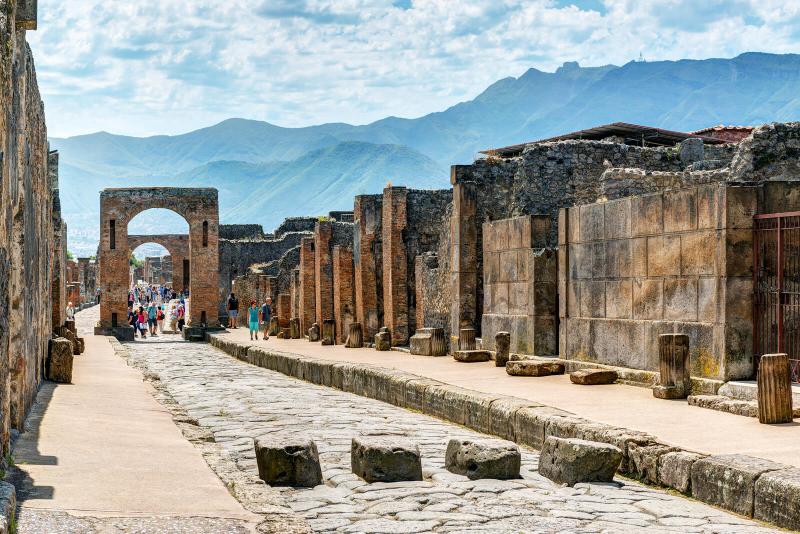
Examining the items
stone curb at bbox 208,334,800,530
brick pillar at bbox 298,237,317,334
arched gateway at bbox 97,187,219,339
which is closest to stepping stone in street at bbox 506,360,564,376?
→ stone curb at bbox 208,334,800,530

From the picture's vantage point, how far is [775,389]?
8.44 meters

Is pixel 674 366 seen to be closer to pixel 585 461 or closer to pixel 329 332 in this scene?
pixel 585 461

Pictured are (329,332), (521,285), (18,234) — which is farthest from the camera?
(329,332)

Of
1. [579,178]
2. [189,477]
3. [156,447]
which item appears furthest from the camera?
[579,178]

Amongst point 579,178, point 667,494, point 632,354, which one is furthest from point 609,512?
point 579,178

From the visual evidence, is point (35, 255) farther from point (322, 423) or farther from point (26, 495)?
point (26, 495)

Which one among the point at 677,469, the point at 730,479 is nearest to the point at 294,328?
the point at 677,469

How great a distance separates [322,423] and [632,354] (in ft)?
12.2

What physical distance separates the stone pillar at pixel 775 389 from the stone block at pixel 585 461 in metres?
1.79

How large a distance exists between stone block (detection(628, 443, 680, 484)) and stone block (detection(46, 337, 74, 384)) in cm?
815

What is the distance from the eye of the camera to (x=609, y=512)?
638 centimetres

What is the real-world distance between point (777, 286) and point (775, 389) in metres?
1.96

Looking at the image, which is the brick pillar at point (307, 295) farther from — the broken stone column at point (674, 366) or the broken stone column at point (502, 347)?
the broken stone column at point (674, 366)

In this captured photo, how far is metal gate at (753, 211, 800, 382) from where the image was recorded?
9961 mm
